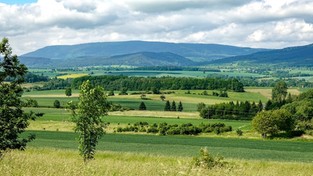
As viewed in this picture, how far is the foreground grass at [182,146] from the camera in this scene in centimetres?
5578

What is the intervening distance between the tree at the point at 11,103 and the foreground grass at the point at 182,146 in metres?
37.2

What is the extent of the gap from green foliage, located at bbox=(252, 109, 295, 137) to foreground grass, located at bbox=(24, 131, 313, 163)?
43.8 ft

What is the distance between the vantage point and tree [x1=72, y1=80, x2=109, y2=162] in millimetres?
24250

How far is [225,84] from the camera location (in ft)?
623

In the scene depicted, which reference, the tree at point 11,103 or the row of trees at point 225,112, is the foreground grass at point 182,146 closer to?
the tree at point 11,103

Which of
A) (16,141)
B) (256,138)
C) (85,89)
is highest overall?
(85,89)

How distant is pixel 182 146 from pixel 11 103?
49755mm

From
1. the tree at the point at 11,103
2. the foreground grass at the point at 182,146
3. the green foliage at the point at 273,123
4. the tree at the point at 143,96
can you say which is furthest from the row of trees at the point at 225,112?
the tree at the point at 11,103

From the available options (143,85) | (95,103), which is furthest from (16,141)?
(143,85)

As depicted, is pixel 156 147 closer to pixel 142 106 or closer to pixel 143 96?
pixel 142 106

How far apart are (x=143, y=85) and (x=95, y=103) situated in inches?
6494

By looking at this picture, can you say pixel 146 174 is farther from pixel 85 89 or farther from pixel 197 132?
pixel 197 132

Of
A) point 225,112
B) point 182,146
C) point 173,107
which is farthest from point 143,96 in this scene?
point 182,146

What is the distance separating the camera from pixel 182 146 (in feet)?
211
